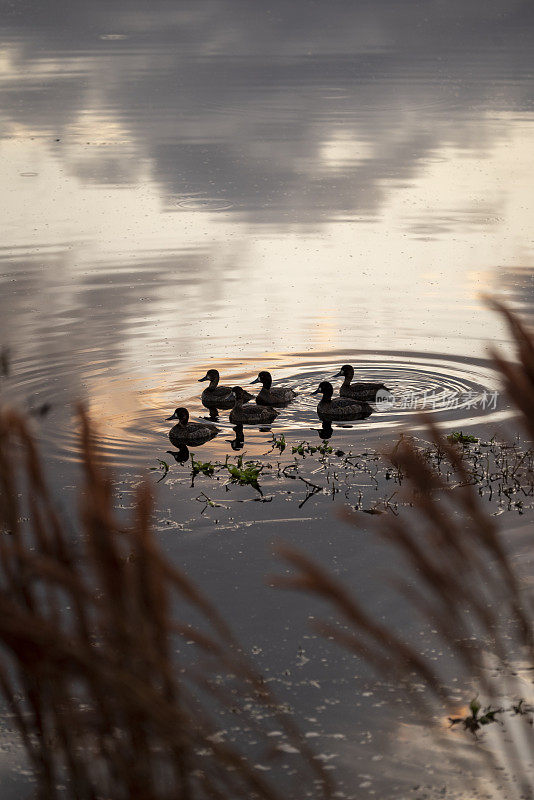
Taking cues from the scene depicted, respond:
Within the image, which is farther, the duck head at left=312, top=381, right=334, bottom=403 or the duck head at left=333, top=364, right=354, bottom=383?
the duck head at left=333, top=364, right=354, bottom=383

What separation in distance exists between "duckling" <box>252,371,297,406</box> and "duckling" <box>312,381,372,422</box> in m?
0.43

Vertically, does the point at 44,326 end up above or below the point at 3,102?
below

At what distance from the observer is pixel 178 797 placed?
2.39 m

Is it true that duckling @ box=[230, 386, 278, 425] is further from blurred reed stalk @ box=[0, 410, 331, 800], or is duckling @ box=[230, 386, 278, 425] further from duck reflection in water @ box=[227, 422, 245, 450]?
blurred reed stalk @ box=[0, 410, 331, 800]

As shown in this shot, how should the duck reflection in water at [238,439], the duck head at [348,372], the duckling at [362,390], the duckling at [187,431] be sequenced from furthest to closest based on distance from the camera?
the duck head at [348,372] < the duckling at [362,390] < the duck reflection in water at [238,439] < the duckling at [187,431]

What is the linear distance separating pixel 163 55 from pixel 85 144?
1055 inches

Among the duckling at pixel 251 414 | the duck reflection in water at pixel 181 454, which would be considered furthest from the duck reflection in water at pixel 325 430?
the duck reflection in water at pixel 181 454

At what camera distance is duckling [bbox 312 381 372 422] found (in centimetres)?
1244

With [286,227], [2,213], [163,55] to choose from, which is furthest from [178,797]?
[163,55]

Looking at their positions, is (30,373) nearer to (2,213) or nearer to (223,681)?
(223,681)

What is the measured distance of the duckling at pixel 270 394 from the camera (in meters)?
12.8

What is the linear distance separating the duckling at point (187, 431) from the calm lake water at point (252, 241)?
0.55 feet

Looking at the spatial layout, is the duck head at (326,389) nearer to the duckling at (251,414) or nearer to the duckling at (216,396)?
the duckling at (251,414)

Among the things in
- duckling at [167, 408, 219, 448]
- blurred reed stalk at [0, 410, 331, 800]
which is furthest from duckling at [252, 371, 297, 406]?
blurred reed stalk at [0, 410, 331, 800]
